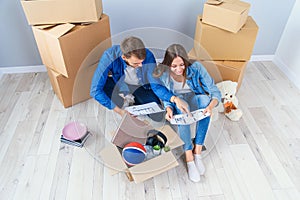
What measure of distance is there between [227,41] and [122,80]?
0.68m

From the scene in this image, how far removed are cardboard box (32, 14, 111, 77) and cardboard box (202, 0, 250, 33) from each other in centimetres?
55

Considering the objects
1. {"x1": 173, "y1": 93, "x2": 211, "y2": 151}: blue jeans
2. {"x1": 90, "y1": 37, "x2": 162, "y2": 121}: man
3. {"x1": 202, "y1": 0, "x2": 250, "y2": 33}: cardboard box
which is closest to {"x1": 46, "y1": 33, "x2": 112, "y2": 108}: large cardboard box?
{"x1": 90, "y1": 37, "x2": 162, "y2": 121}: man

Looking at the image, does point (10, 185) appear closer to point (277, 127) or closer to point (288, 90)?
point (277, 127)

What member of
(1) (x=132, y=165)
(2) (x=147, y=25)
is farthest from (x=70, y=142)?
(2) (x=147, y=25)

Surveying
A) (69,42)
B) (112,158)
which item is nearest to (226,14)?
(69,42)

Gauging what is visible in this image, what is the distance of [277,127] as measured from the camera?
1.29 metres

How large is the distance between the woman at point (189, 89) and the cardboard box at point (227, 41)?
1.09ft

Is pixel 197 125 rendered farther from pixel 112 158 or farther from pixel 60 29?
pixel 60 29

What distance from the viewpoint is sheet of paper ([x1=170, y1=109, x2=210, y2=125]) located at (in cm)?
95

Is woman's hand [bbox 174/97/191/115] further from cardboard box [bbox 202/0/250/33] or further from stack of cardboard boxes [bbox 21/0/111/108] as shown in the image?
cardboard box [bbox 202/0/250/33]

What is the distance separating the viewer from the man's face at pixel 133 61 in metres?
0.87

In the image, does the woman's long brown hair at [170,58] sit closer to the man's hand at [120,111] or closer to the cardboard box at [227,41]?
the man's hand at [120,111]

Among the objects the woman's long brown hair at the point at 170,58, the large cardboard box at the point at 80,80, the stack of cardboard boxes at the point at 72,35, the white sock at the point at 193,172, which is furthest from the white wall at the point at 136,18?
the white sock at the point at 193,172

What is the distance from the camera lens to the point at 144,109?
3.06 ft
